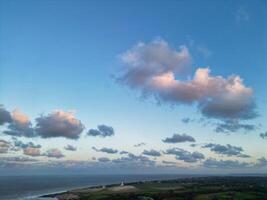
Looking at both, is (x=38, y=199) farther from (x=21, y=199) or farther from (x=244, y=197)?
(x=244, y=197)

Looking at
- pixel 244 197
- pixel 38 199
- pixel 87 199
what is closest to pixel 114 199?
pixel 87 199

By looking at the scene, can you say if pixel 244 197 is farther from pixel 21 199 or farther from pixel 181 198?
pixel 21 199

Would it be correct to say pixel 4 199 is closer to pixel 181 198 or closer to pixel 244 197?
pixel 181 198

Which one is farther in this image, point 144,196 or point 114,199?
point 144,196

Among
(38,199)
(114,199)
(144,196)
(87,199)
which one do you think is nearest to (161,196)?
(144,196)

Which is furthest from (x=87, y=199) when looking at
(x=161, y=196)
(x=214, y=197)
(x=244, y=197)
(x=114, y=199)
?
(x=244, y=197)

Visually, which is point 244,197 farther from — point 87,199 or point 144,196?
point 87,199

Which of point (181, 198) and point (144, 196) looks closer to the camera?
point (181, 198)
